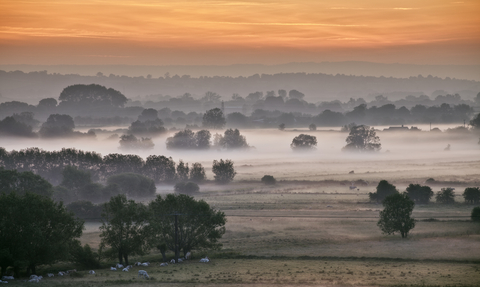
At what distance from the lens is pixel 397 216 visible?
67.9 meters

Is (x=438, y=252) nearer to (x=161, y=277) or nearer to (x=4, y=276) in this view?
(x=161, y=277)

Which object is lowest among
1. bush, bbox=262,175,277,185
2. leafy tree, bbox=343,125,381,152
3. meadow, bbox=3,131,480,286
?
A: meadow, bbox=3,131,480,286

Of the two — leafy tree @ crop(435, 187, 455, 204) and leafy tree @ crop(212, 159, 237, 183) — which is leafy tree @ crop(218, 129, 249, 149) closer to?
leafy tree @ crop(212, 159, 237, 183)

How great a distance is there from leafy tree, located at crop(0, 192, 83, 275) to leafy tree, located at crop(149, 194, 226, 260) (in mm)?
11264

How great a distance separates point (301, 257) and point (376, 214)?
96.0 ft

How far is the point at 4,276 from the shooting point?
4706 cm

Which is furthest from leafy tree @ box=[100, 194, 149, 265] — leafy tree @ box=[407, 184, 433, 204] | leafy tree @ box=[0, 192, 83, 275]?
leafy tree @ box=[407, 184, 433, 204]

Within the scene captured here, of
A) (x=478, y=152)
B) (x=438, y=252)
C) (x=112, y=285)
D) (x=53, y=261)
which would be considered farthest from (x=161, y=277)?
(x=478, y=152)

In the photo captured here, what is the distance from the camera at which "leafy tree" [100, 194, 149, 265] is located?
2258 inches

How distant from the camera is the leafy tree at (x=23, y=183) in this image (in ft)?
299

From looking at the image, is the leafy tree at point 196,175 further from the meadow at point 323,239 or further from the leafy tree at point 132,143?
the leafy tree at point 132,143

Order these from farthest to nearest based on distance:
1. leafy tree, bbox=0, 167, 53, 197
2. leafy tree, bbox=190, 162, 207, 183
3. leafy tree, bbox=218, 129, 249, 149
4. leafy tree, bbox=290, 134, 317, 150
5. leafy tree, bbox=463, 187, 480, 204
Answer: leafy tree, bbox=218, 129, 249, 149 < leafy tree, bbox=290, 134, 317, 150 < leafy tree, bbox=190, 162, 207, 183 < leafy tree, bbox=0, 167, 53, 197 < leafy tree, bbox=463, 187, 480, 204

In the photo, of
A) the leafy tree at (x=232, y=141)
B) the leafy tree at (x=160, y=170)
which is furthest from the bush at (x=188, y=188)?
the leafy tree at (x=232, y=141)

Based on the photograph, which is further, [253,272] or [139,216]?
[139,216]
